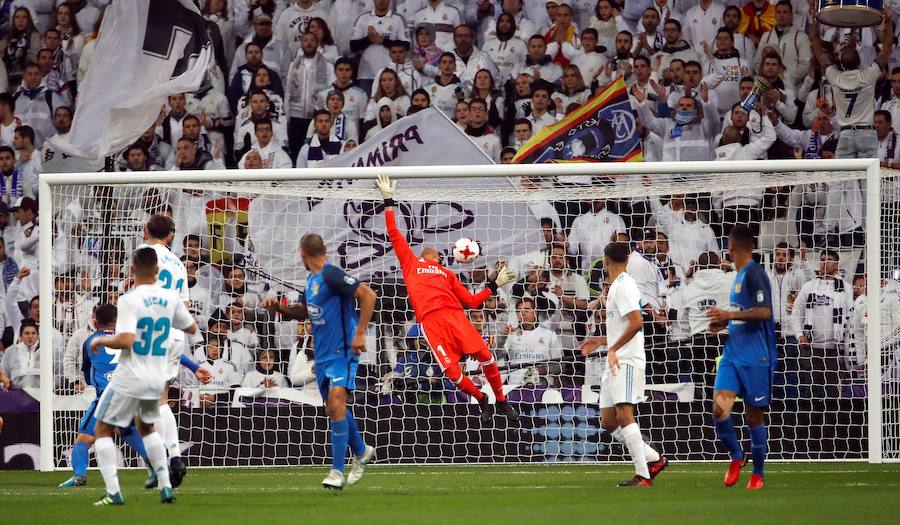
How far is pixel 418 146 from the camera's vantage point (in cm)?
1489

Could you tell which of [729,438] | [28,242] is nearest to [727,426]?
[729,438]

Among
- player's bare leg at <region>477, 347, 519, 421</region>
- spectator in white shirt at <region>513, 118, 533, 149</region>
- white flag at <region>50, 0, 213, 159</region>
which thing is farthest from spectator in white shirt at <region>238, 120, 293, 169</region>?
player's bare leg at <region>477, 347, 519, 421</region>

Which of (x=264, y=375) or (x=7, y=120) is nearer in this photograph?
(x=264, y=375)

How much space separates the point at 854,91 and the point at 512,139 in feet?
15.1

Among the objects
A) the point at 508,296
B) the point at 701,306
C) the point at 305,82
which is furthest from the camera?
the point at 305,82

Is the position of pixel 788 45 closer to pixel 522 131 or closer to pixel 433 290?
pixel 522 131

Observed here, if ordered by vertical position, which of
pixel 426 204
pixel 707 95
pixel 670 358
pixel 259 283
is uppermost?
pixel 707 95

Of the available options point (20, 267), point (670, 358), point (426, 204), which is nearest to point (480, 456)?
point (670, 358)

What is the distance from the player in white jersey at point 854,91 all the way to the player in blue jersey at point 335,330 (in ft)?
29.4

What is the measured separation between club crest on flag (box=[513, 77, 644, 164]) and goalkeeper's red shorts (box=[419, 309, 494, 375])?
3.76 m

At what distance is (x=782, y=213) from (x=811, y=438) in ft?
9.63

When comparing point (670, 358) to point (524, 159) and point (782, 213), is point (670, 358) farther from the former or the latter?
point (524, 159)

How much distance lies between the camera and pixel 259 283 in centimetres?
1425

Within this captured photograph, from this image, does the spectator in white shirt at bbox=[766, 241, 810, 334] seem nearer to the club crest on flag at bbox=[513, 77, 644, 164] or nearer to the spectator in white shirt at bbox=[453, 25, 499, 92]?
the club crest on flag at bbox=[513, 77, 644, 164]
